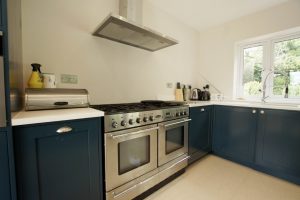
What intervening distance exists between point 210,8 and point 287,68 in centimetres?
148

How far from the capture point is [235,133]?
7.06 ft

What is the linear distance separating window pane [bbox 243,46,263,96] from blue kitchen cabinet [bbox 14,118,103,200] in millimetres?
2624

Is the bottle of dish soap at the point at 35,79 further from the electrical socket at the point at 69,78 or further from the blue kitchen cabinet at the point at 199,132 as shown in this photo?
the blue kitchen cabinet at the point at 199,132

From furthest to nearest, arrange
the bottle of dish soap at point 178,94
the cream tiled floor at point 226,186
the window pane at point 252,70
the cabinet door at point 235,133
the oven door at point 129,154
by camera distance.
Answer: the bottle of dish soap at point 178,94
the window pane at point 252,70
the cabinet door at point 235,133
the cream tiled floor at point 226,186
the oven door at point 129,154

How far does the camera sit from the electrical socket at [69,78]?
1459 mm

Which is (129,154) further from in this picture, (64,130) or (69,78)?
(69,78)

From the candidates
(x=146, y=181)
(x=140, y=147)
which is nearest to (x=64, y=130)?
(x=140, y=147)

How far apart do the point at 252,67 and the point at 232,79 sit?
0.36 metres

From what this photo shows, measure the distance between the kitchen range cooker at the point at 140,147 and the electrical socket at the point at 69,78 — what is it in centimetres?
39

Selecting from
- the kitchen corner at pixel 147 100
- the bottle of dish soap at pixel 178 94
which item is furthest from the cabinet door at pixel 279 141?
the bottle of dish soap at pixel 178 94

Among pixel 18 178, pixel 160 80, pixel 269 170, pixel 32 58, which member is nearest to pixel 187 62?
pixel 160 80

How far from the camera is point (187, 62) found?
2.85m

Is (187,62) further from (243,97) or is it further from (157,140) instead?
(157,140)

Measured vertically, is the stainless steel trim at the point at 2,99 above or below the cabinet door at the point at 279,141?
above
